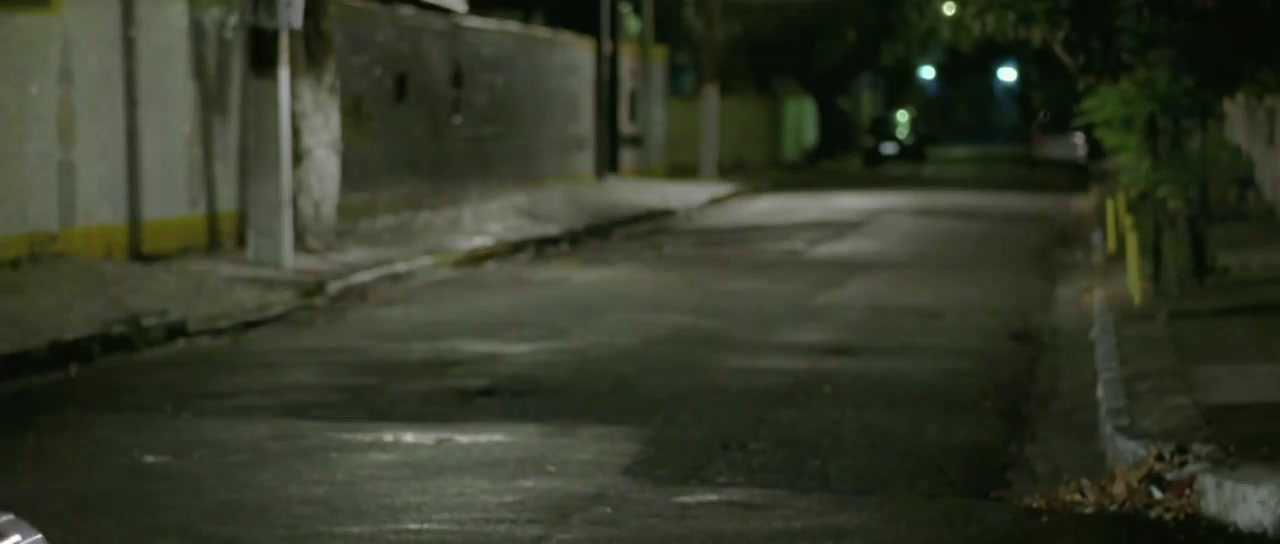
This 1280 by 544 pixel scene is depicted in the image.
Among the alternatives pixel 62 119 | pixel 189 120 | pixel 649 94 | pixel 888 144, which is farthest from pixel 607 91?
pixel 62 119

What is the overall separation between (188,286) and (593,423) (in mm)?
7227

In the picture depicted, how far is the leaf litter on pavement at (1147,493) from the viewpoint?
8.63m

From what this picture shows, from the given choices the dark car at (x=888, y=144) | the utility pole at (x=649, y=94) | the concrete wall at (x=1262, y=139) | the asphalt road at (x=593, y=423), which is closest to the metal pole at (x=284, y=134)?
the asphalt road at (x=593, y=423)

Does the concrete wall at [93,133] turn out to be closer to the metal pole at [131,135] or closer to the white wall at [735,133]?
the metal pole at [131,135]

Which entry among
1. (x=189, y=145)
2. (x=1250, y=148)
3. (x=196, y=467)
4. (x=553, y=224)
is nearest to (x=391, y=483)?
(x=196, y=467)

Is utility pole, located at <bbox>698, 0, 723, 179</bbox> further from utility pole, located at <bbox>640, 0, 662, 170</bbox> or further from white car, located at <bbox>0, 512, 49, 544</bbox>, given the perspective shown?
white car, located at <bbox>0, 512, 49, 544</bbox>

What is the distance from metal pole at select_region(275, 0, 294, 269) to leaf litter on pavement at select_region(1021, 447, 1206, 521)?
39.2 ft

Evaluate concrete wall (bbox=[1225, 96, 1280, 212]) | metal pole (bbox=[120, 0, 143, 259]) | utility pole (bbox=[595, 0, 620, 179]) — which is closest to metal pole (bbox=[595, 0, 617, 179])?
utility pole (bbox=[595, 0, 620, 179])

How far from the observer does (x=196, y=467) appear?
9758 mm

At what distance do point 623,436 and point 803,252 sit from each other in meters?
13.9

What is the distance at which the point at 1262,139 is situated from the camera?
28000mm

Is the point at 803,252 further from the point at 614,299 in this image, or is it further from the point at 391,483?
the point at 391,483

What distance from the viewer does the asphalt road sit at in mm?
8516

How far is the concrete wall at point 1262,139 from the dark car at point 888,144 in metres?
26.9
